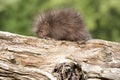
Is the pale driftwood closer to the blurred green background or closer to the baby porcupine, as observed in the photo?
the baby porcupine

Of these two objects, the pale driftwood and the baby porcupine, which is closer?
the pale driftwood

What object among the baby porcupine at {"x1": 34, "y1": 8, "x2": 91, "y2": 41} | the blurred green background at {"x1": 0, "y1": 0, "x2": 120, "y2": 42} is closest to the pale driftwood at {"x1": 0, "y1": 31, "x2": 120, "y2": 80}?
the baby porcupine at {"x1": 34, "y1": 8, "x2": 91, "y2": 41}

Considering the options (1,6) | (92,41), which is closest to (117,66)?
(92,41)

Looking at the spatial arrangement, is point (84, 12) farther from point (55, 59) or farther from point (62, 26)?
point (55, 59)

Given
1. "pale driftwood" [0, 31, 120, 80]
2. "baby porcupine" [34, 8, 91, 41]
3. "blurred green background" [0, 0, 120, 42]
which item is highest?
"blurred green background" [0, 0, 120, 42]

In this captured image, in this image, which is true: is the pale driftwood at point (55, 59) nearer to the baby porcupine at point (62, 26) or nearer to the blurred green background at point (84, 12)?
the baby porcupine at point (62, 26)

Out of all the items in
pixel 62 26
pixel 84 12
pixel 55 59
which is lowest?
pixel 55 59

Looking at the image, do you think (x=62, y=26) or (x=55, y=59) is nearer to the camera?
(x=55, y=59)

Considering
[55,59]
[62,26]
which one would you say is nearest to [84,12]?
[62,26]
